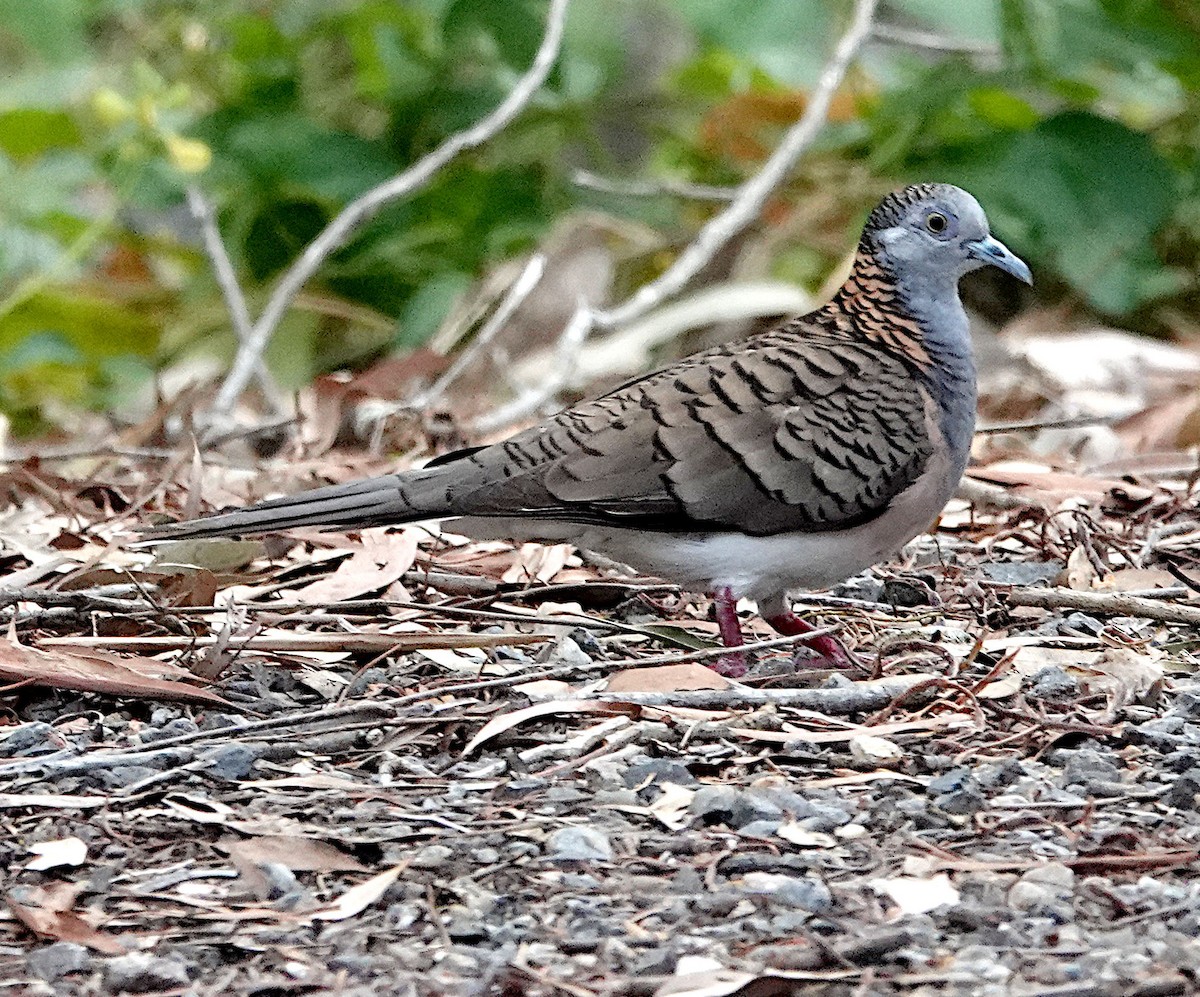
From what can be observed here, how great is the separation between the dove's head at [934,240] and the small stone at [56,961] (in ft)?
8.33

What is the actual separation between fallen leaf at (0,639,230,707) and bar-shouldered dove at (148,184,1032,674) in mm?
264

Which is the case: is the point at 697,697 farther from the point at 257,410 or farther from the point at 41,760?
the point at 257,410

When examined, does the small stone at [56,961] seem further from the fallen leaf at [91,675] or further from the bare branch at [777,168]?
the bare branch at [777,168]

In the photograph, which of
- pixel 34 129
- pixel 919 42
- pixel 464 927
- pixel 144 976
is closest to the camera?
pixel 144 976

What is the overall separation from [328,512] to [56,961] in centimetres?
137

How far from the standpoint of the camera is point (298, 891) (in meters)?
2.71

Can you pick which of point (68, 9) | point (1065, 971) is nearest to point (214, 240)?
point (68, 9)

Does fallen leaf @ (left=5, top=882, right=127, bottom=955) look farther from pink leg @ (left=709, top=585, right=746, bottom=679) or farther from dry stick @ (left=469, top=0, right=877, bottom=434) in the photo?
dry stick @ (left=469, top=0, right=877, bottom=434)

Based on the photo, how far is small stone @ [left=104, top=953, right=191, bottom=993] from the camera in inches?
96.5

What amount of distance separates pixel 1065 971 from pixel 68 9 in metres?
5.08

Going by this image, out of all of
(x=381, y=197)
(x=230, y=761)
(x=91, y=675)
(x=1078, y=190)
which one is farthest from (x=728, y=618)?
(x=1078, y=190)

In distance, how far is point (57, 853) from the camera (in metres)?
2.81

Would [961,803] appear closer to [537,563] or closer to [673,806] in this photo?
[673,806]

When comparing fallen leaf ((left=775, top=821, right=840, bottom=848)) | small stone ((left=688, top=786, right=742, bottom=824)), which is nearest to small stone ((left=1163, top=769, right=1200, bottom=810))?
fallen leaf ((left=775, top=821, right=840, bottom=848))
